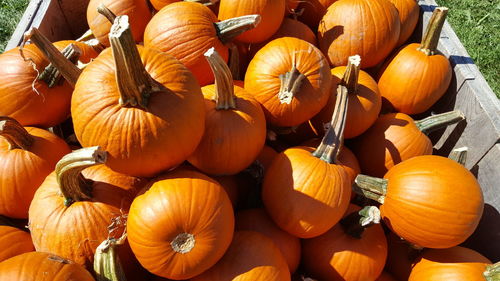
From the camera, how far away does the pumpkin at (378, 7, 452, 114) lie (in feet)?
8.44

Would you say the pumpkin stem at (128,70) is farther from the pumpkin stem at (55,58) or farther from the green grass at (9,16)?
the green grass at (9,16)

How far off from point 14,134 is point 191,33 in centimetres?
107

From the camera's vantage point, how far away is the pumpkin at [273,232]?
77.2 inches

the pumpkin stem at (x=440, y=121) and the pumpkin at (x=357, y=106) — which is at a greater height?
the pumpkin at (x=357, y=106)

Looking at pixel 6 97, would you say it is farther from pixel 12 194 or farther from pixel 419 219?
pixel 419 219

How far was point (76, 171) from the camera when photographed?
4.93ft

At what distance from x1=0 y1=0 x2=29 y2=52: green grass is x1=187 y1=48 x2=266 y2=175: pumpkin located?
151 inches

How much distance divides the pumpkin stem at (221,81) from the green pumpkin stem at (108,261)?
79 centimetres

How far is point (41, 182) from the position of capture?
6.37 feet

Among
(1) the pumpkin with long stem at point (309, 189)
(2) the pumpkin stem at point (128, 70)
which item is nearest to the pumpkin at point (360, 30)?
(1) the pumpkin with long stem at point (309, 189)

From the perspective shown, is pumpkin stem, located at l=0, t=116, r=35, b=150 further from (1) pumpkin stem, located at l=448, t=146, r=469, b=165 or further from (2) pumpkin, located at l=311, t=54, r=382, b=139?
(1) pumpkin stem, located at l=448, t=146, r=469, b=165

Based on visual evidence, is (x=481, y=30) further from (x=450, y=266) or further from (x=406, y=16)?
(x=450, y=266)

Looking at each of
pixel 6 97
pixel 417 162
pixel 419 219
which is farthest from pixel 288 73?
pixel 6 97

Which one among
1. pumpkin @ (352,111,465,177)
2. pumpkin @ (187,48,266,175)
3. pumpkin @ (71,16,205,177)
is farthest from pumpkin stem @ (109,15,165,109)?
pumpkin @ (352,111,465,177)
